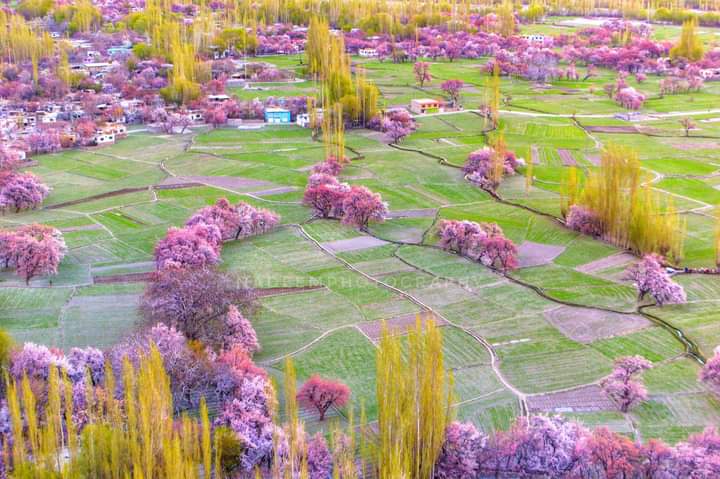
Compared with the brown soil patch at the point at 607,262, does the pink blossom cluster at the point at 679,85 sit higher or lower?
higher

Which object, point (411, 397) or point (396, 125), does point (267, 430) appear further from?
point (396, 125)

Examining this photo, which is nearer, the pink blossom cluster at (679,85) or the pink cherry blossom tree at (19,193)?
Answer: the pink cherry blossom tree at (19,193)

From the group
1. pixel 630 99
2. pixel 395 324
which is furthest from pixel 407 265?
pixel 630 99

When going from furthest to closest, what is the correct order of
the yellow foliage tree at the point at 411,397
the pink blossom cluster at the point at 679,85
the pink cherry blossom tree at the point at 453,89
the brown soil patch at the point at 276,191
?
1. the pink blossom cluster at the point at 679,85
2. the pink cherry blossom tree at the point at 453,89
3. the brown soil patch at the point at 276,191
4. the yellow foliage tree at the point at 411,397

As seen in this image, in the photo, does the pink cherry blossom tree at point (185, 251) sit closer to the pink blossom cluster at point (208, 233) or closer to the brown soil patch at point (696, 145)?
the pink blossom cluster at point (208, 233)

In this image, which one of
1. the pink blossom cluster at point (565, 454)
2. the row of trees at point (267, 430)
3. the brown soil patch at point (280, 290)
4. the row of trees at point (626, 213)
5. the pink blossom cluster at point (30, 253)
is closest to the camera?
the row of trees at point (267, 430)

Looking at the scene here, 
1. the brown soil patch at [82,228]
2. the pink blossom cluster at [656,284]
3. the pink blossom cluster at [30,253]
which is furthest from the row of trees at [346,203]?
the pink blossom cluster at [656,284]
